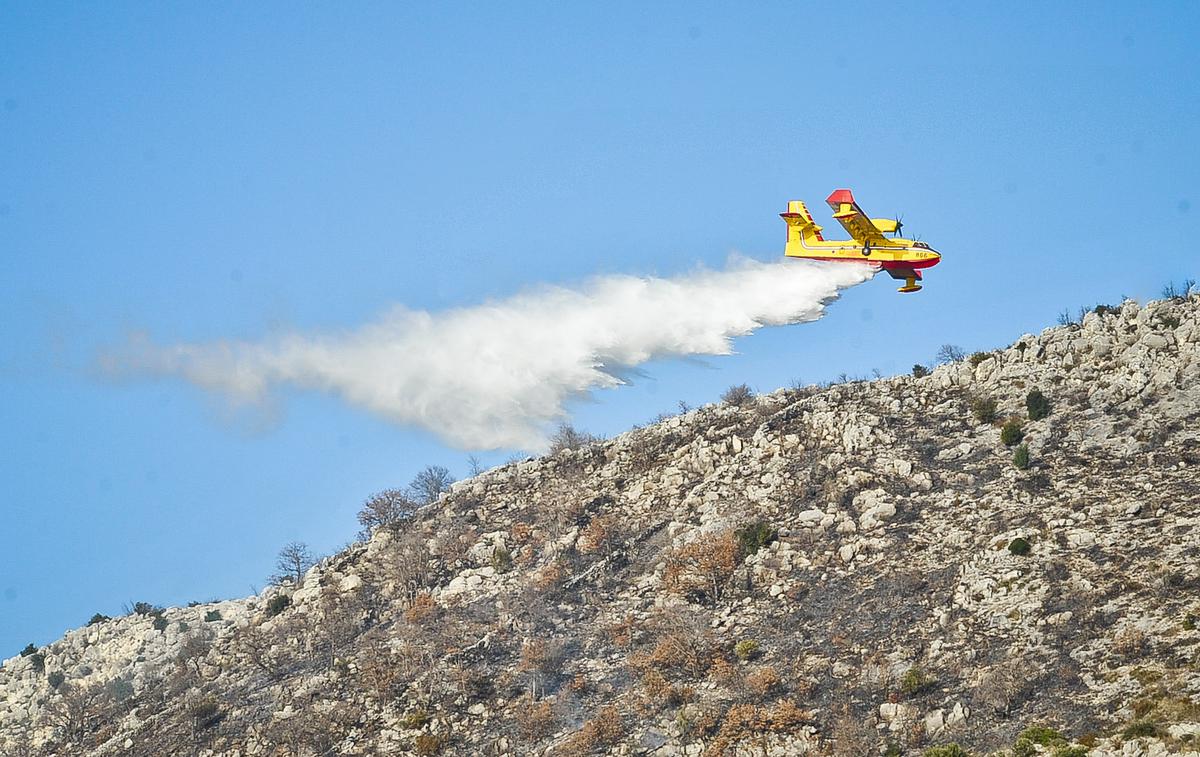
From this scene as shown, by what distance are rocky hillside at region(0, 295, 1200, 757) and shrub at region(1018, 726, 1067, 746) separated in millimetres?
128

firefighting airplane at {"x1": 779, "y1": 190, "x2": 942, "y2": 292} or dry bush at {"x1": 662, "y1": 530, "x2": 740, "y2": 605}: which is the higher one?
firefighting airplane at {"x1": 779, "y1": 190, "x2": 942, "y2": 292}

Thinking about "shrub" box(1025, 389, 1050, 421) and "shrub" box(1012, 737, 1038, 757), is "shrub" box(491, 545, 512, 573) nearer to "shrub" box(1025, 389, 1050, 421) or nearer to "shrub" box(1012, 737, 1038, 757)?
"shrub" box(1025, 389, 1050, 421)

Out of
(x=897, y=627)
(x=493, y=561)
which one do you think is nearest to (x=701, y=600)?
(x=897, y=627)

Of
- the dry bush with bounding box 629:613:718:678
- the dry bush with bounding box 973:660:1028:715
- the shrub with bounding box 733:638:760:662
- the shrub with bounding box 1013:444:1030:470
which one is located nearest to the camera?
the dry bush with bounding box 973:660:1028:715

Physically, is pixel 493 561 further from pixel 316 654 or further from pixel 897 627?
pixel 897 627

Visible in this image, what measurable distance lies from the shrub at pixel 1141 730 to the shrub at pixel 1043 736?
2174 mm

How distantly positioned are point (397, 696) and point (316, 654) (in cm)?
930

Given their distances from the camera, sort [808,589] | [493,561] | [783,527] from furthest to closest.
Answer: [493,561], [783,527], [808,589]

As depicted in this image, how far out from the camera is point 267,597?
7812 centimetres

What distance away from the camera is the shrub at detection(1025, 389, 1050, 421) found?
64625 mm

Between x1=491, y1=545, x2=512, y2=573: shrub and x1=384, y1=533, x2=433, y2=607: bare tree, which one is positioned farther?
x1=384, y1=533, x2=433, y2=607: bare tree

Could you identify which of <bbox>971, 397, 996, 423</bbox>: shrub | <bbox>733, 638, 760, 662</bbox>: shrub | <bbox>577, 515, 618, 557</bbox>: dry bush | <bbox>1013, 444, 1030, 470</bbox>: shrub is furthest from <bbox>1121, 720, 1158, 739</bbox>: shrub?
<bbox>577, 515, 618, 557</bbox>: dry bush

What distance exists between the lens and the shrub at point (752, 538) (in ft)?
203

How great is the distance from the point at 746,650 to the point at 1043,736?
15744 mm
